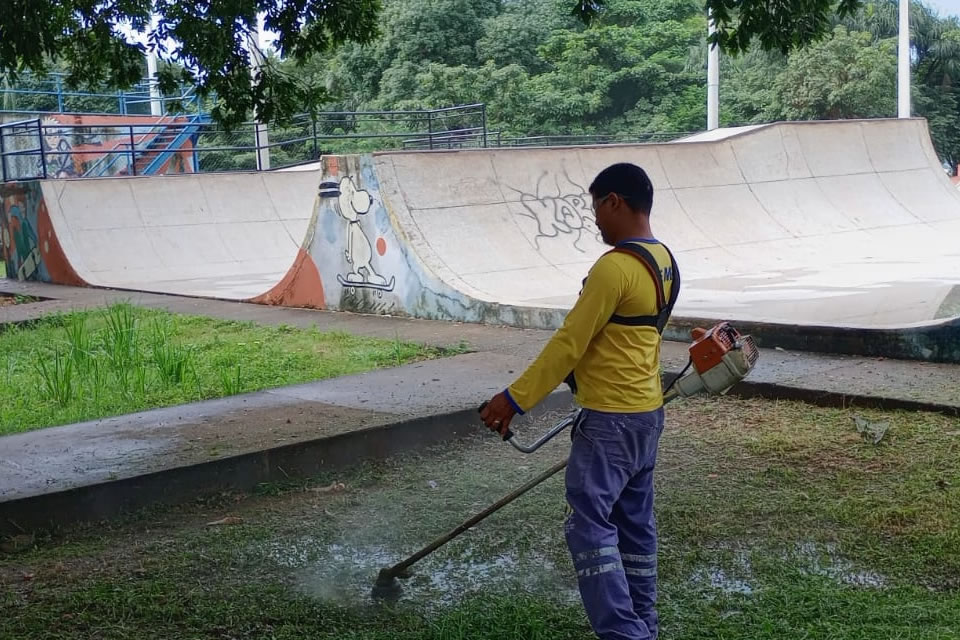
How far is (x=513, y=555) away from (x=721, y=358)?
149 centimetres

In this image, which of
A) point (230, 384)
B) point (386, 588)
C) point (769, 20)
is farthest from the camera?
point (230, 384)

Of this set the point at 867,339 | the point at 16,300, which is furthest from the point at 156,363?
the point at 16,300

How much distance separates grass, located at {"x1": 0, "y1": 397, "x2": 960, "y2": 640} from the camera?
3.51 metres

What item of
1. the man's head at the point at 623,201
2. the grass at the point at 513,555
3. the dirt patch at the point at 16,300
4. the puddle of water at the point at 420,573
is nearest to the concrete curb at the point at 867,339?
the grass at the point at 513,555

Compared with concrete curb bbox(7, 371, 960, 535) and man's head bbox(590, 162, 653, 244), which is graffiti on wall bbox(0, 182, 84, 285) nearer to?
concrete curb bbox(7, 371, 960, 535)

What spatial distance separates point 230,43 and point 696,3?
3655 cm

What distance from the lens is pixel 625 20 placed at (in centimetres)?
3919

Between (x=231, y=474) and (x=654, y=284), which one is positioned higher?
(x=654, y=284)

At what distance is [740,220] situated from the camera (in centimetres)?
1532

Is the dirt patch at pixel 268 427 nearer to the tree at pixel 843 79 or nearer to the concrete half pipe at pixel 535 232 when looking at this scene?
the concrete half pipe at pixel 535 232

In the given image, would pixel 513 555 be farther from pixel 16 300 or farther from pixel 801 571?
pixel 16 300

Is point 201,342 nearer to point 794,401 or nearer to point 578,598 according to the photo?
point 794,401

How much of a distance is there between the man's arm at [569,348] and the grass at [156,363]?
4260 millimetres

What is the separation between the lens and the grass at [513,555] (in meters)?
3.51
